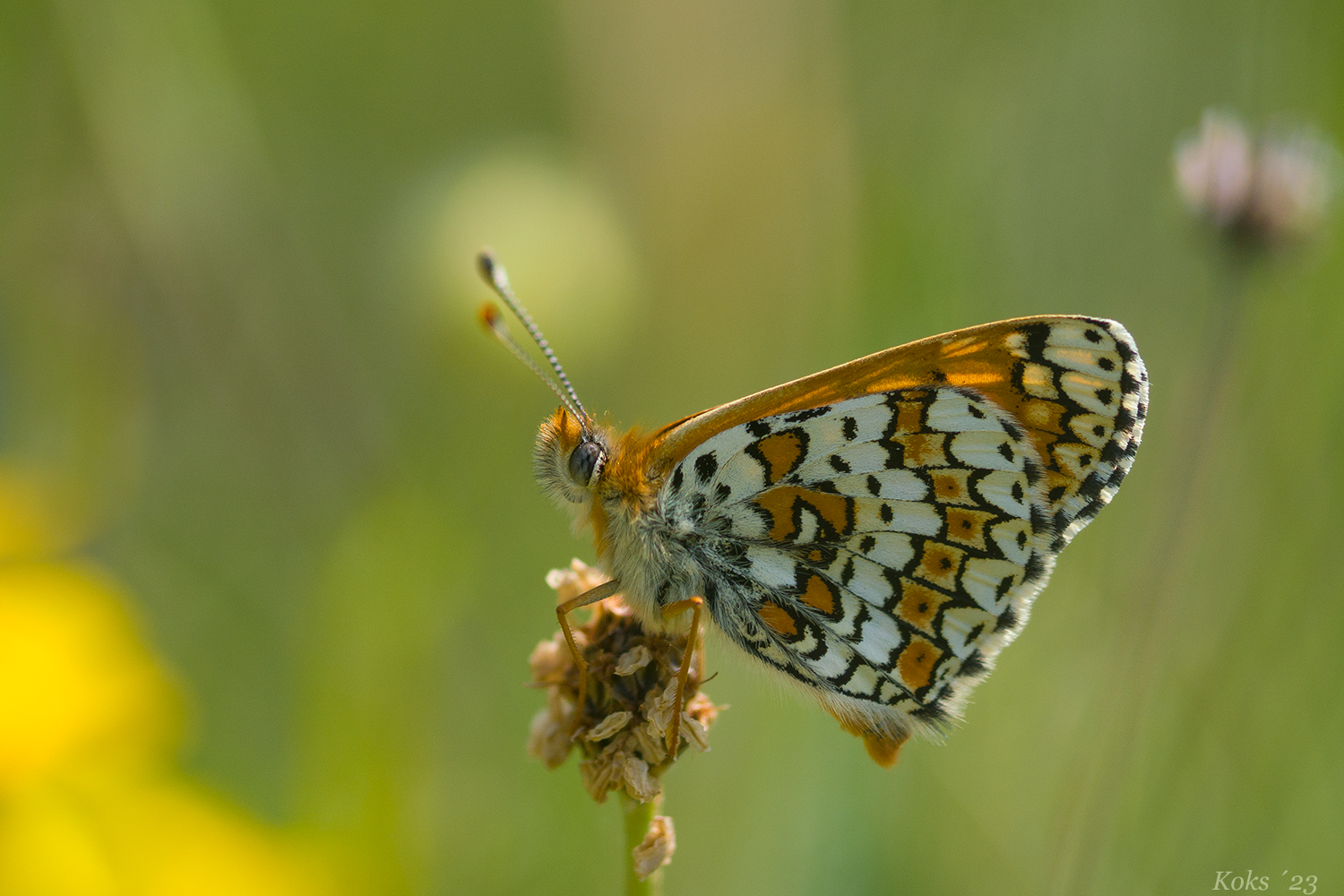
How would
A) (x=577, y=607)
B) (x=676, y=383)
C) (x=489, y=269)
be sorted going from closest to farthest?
1. (x=577, y=607)
2. (x=489, y=269)
3. (x=676, y=383)

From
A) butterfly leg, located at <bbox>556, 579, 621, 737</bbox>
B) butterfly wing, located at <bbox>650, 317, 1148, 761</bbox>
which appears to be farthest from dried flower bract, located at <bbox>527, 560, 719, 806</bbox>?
butterfly wing, located at <bbox>650, 317, 1148, 761</bbox>

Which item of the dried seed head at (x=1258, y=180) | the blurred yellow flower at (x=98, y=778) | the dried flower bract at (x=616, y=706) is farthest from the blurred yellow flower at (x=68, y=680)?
the dried seed head at (x=1258, y=180)

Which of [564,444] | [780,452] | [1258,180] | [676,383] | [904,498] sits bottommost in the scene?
[676,383]

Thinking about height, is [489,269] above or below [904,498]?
above

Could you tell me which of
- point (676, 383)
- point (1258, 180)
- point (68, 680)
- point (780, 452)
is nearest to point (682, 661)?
point (780, 452)

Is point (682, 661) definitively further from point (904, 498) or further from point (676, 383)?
point (676, 383)

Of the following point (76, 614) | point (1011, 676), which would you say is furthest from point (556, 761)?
point (1011, 676)
